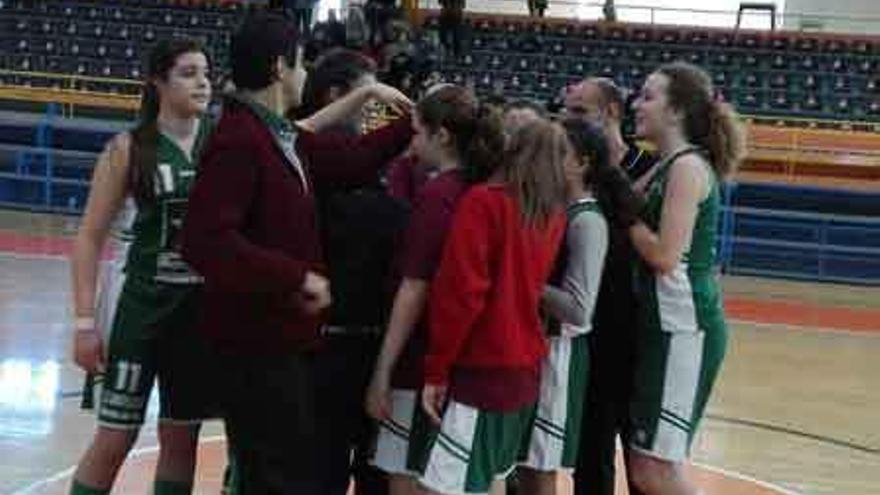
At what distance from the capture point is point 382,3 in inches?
336

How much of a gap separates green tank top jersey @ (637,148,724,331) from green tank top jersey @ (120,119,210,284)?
4.26 ft

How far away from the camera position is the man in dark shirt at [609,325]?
4129 millimetres

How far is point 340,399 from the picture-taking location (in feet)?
12.1

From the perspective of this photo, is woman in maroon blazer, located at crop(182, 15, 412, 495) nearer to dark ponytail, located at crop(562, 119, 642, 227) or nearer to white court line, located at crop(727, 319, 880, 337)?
dark ponytail, located at crop(562, 119, 642, 227)

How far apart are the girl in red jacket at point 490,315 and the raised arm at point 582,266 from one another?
1.01 ft

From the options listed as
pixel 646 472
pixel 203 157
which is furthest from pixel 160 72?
pixel 646 472

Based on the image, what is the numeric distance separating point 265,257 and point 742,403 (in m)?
5.31

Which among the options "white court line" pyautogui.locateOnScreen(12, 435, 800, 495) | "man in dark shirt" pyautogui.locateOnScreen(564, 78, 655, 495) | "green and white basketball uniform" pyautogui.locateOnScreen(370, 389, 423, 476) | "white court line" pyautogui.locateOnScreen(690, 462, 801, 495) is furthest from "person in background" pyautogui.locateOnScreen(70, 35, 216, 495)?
"white court line" pyautogui.locateOnScreen(690, 462, 801, 495)

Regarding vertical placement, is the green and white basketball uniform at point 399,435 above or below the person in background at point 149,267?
below

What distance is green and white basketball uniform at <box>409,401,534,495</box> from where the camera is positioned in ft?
11.2

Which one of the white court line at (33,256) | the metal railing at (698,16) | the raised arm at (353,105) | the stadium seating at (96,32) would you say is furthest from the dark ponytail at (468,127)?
the metal railing at (698,16)

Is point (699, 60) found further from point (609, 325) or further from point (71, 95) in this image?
point (609, 325)

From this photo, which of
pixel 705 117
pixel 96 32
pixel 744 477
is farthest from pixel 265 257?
pixel 96 32

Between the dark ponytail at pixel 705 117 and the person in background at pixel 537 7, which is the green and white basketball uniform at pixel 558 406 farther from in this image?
the person in background at pixel 537 7
